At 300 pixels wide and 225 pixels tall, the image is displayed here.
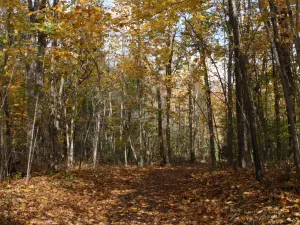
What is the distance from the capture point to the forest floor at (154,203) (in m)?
5.07

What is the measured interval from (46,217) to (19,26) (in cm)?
538

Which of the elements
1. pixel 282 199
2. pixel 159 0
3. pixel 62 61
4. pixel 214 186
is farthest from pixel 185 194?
pixel 62 61

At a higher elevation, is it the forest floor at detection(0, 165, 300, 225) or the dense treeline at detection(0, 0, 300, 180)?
the dense treeline at detection(0, 0, 300, 180)

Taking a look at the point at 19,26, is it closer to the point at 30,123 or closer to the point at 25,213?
the point at 30,123

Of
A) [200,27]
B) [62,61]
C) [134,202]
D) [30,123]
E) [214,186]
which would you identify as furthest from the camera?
[200,27]

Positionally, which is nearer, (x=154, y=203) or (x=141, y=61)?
(x=154, y=203)

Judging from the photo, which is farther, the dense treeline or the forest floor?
the dense treeline

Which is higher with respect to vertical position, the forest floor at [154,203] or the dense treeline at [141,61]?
the dense treeline at [141,61]

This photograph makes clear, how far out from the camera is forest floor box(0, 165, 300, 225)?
5.07 metres

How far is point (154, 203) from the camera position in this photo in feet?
24.1

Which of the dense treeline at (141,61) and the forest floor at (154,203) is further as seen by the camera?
the dense treeline at (141,61)

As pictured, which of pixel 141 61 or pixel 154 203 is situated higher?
pixel 141 61

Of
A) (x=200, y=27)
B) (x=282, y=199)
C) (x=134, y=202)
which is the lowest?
(x=134, y=202)

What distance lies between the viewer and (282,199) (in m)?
5.22
